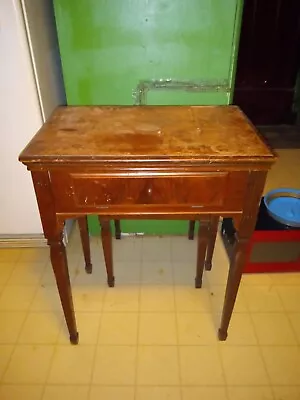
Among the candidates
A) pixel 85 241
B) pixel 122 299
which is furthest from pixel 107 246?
pixel 122 299

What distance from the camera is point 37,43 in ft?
4.13

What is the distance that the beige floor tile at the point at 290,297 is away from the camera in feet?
4.33

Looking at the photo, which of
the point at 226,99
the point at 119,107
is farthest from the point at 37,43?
the point at 226,99

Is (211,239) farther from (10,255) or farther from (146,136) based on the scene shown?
(10,255)

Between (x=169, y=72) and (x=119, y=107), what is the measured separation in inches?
13.8

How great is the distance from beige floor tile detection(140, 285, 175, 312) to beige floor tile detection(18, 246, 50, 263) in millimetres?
547

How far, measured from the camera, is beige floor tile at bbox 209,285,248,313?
1314mm

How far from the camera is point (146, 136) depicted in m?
0.90

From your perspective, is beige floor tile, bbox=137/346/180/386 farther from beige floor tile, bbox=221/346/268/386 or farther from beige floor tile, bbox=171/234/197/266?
beige floor tile, bbox=171/234/197/266

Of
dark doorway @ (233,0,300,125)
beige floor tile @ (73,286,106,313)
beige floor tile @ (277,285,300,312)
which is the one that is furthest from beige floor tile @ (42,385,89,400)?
dark doorway @ (233,0,300,125)

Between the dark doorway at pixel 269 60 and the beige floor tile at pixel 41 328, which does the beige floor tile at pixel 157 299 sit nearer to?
the beige floor tile at pixel 41 328

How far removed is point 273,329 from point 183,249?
574 millimetres

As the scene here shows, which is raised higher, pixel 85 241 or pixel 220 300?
pixel 85 241

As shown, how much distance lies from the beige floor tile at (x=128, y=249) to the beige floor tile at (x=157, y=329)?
349 millimetres
